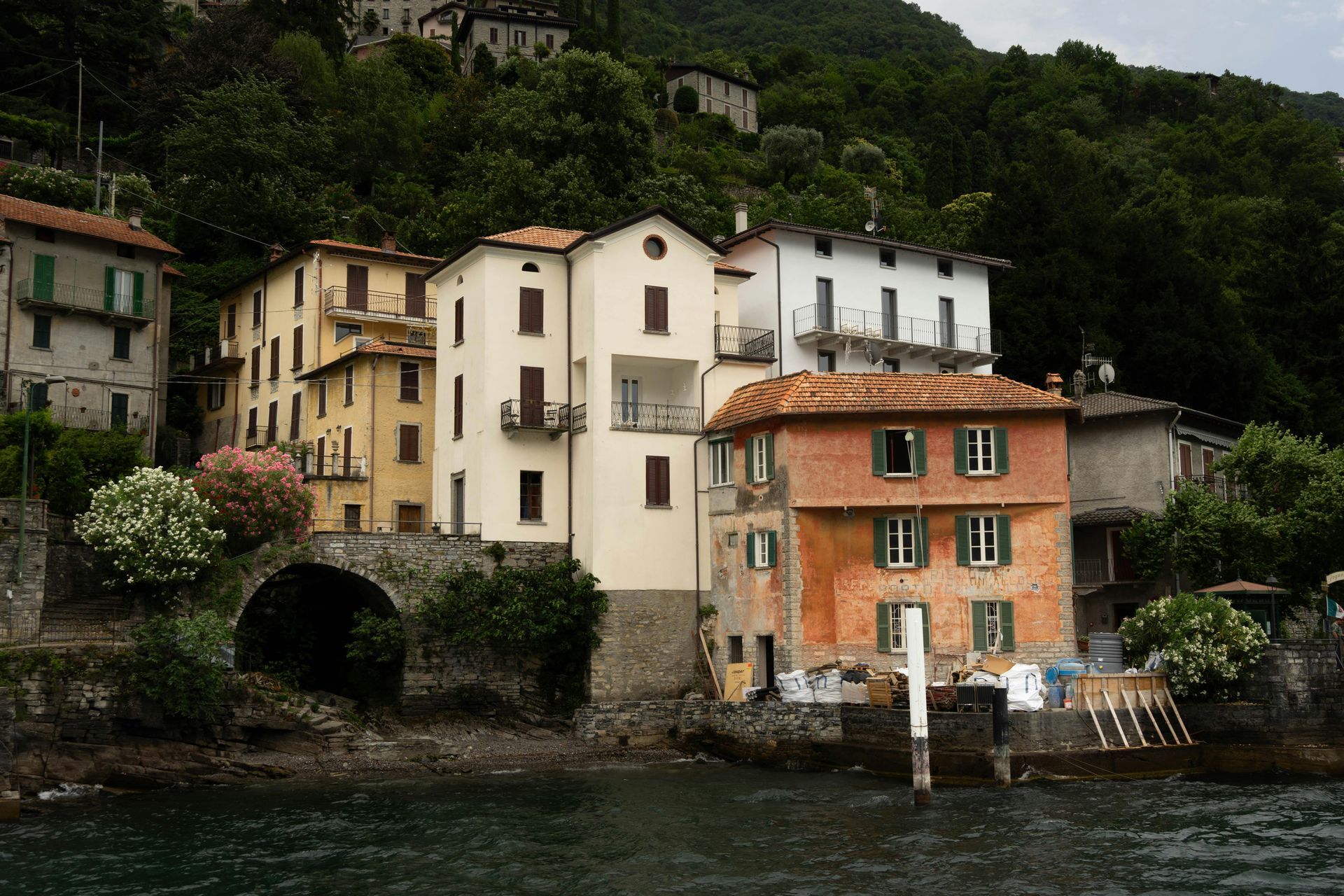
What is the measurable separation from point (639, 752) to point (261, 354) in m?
26.5

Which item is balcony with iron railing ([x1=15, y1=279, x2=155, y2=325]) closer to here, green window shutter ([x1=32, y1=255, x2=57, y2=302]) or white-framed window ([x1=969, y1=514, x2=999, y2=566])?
green window shutter ([x1=32, y1=255, x2=57, y2=302])

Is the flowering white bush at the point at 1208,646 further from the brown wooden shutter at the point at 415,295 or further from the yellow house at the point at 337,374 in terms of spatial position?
the brown wooden shutter at the point at 415,295

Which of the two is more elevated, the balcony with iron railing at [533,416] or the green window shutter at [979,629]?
the balcony with iron railing at [533,416]

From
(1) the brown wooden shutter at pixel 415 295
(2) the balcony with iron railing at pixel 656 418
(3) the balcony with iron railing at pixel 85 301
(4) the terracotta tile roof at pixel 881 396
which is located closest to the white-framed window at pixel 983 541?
(4) the terracotta tile roof at pixel 881 396

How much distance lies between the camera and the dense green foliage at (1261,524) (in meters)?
38.1

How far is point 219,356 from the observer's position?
53594 millimetres

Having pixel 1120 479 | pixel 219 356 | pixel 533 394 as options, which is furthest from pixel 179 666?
pixel 1120 479

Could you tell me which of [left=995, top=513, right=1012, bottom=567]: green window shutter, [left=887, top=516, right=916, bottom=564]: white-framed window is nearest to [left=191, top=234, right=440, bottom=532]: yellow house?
[left=887, top=516, right=916, bottom=564]: white-framed window

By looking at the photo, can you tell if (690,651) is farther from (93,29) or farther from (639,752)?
(93,29)

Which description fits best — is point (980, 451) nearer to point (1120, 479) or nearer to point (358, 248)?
point (1120, 479)

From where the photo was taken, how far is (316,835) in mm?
24812

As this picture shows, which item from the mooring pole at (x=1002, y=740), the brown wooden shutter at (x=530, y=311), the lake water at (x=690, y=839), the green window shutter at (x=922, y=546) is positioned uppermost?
the brown wooden shutter at (x=530, y=311)

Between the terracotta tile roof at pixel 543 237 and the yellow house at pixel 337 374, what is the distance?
5.82 meters

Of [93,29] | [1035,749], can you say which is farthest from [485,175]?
[1035,749]
